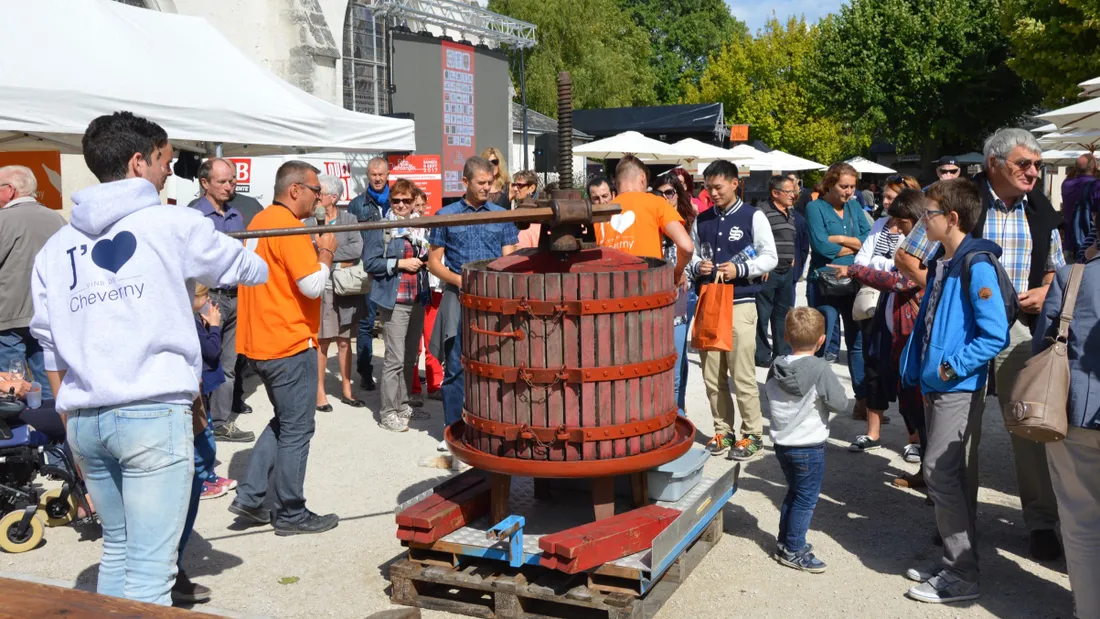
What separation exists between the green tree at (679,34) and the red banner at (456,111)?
4810 centimetres

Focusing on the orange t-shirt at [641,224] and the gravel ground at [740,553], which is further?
the orange t-shirt at [641,224]

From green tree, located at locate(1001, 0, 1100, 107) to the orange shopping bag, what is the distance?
758 inches

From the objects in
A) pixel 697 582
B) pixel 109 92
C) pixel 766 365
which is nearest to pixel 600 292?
pixel 697 582

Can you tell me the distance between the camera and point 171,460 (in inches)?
140

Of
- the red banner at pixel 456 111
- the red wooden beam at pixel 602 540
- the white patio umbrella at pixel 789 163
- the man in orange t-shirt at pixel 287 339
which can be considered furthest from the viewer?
the red banner at pixel 456 111

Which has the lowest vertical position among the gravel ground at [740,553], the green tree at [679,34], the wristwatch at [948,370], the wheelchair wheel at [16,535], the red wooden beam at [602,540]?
the gravel ground at [740,553]

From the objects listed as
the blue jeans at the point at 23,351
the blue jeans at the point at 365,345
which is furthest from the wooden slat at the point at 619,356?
the blue jeans at the point at 365,345

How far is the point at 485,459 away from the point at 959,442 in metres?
2.28

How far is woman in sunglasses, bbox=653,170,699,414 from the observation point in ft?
22.5

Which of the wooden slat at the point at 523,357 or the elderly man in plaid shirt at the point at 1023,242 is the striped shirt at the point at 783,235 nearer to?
the elderly man in plaid shirt at the point at 1023,242

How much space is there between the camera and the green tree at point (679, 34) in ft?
234

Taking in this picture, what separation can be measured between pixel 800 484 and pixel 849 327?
13.0 feet

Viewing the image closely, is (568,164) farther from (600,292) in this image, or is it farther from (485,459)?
(485,459)

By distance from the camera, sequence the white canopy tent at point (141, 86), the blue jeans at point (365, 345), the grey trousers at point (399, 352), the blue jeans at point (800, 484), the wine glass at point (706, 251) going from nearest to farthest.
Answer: the blue jeans at point (800, 484), the white canopy tent at point (141, 86), the wine glass at point (706, 251), the grey trousers at point (399, 352), the blue jeans at point (365, 345)
